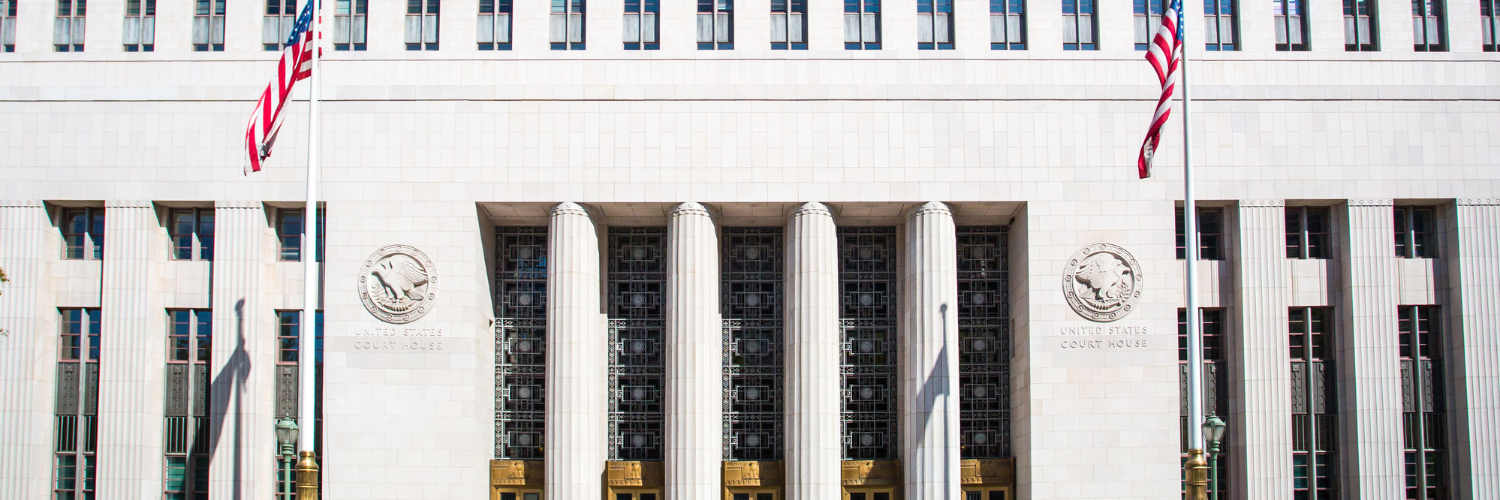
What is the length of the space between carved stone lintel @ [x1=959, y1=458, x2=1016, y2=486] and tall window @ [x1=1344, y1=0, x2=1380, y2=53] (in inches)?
585

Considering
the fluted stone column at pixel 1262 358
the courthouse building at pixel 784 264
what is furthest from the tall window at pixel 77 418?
the fluted stone column at pixel 1262 358

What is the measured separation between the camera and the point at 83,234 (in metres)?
36.1

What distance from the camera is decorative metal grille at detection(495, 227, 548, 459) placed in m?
36.3

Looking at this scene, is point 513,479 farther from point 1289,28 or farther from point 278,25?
point 1289,28

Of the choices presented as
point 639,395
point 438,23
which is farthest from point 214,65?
point 639,395

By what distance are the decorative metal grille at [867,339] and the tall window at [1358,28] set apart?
535 inches

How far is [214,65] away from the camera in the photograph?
35719 millimetres

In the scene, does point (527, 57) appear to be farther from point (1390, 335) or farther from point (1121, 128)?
point (1390, 335)

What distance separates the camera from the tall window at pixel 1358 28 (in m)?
37.1

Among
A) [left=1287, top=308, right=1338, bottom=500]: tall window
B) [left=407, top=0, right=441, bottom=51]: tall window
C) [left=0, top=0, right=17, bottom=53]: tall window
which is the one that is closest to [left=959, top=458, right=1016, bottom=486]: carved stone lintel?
[left=1287, top=308, right=1338, bottom=500]: tall window

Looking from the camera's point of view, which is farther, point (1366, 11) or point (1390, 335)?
point (1366, 11)

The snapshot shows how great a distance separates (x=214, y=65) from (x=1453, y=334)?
3299cm

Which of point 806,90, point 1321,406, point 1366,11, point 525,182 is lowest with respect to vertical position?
point 1321,406

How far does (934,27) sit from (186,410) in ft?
72.4
